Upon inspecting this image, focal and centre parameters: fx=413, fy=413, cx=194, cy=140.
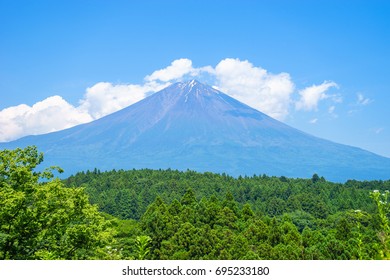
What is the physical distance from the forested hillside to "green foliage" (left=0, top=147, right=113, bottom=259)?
7.21 feet

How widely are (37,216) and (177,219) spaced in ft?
68.4

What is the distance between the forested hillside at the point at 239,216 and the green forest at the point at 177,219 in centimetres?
5

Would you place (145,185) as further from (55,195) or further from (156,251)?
(55,195)

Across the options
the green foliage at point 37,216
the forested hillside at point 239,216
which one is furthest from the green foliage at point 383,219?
the green foliage at point 37,216

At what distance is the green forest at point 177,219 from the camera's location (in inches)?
400

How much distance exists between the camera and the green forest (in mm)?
10172

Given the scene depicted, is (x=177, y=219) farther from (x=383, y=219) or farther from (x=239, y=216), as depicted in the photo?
(x=383, y=219)

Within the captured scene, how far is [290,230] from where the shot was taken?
28.0 m

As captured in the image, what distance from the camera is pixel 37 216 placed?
10656mm

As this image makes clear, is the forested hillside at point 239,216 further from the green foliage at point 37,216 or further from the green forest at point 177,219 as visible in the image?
the green foliage at point 37,216

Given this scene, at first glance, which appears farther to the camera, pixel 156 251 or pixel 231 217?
pixel 231 217

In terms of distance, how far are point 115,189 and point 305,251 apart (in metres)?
46.5
